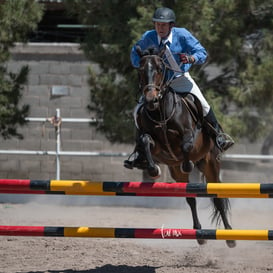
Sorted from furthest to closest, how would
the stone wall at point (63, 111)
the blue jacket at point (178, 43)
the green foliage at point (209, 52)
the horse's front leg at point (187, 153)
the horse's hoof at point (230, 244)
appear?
the stone wall at point (63, 111) → the green foliage at point (209, 52) → the horse's hoof at point (230, 244) → the blue jacket at point (178, 43) → the horse's front leg at point (187, 153)

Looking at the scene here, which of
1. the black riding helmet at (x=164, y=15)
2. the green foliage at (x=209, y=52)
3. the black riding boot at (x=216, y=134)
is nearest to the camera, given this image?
the black riding helmet at (x=164, y=15)

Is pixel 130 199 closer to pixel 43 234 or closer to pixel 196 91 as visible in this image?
pixel 196 91

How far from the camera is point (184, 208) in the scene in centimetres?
1200

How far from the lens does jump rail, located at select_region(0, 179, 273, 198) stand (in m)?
5.80

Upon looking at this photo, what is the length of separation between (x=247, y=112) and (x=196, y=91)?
506cm

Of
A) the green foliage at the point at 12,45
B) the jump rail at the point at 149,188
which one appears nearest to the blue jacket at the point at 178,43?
the jump rail at the point at 149,188

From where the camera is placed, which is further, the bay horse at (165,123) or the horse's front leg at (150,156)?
the horse's front leg at (150,156)

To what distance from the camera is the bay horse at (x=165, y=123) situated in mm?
6484

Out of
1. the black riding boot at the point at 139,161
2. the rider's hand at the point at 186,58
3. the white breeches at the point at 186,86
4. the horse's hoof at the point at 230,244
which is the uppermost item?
the rider's hand at the point at 186,58

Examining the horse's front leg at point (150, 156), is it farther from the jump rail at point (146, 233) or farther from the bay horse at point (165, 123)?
the jump rail at point (146, 233)

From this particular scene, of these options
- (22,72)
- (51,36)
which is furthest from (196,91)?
(51,36)

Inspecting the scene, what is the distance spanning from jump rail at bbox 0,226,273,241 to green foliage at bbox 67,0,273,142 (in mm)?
5940

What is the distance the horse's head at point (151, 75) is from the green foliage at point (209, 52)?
4.97 m

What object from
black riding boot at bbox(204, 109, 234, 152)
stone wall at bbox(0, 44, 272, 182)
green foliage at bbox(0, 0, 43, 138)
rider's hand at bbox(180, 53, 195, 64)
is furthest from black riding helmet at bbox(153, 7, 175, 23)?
stone wall at bbox(0, 44, 272, 182)
